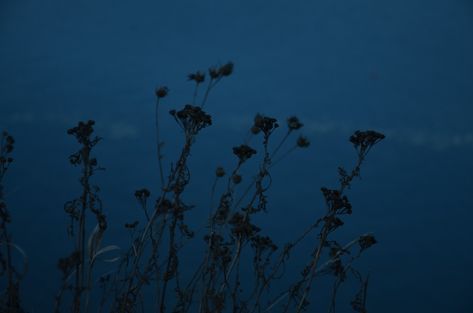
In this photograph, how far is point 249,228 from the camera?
172cm

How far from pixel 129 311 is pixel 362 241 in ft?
3.13

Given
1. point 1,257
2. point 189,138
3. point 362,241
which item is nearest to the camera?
point 1,257

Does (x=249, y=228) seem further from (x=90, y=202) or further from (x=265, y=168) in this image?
(x=90, y=202)

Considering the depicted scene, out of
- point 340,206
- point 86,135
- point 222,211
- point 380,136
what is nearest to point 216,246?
point 222,211

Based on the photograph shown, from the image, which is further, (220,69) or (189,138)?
(220,69)

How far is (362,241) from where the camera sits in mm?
1965

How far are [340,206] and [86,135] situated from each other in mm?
905

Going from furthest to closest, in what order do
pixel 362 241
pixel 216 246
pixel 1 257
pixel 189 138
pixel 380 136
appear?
pixel 362 241 < pixel 380 136 < pixel 216 246 < pixel 189 138 < pixel 1 257

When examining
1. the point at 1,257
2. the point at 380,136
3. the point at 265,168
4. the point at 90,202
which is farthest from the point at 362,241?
the point at 1,257

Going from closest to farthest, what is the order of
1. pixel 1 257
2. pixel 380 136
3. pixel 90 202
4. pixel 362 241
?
1. pixel 1 257
2. pixel 90 202
3. pixel 380 136
4. pixel 362 241

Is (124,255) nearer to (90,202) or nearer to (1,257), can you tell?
(90,202)

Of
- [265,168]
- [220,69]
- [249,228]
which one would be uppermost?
[220,69]

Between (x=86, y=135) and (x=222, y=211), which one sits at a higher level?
(x=86, y=135)

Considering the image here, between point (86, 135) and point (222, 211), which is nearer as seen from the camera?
point (86, 135)
